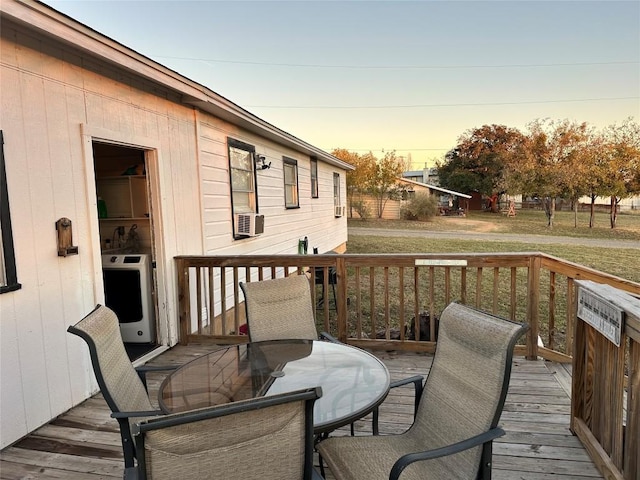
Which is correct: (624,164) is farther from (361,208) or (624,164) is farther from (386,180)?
(361,208)

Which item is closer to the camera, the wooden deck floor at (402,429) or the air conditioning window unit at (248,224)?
the wooden deck floor at (402,429)

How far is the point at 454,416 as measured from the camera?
173 cm

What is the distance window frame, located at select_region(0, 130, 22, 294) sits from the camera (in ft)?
7.77

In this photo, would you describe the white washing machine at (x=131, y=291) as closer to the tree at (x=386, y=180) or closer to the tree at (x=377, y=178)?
the tree at (x=377, y=178)

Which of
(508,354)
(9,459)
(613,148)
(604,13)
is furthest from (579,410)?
(613,148)

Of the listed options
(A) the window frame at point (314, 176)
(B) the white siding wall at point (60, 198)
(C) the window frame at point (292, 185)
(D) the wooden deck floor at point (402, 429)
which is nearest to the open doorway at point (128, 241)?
(B) the white siding wall at point (60, 198)

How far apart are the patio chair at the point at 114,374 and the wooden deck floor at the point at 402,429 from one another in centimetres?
62

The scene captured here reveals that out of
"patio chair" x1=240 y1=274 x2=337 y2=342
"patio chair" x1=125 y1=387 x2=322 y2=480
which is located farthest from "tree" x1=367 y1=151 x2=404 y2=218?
"patio chair" x1=125 y1=387 x2=322 y2=480

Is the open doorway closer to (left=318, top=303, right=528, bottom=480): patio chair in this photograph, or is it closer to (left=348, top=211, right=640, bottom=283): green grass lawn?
(left=318, top=303, right=528, bottom=480): patio chair

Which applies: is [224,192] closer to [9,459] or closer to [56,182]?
[56,182]

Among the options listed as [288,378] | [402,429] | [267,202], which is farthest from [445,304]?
[267,202]

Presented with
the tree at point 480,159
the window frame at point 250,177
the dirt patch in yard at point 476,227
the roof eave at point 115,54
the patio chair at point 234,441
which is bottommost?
the dirt patch in yard at point 476,227

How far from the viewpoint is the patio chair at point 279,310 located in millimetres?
2719

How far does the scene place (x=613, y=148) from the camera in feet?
59.1
